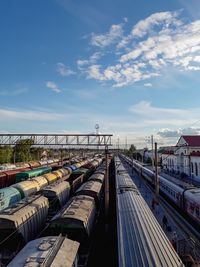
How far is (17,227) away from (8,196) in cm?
939

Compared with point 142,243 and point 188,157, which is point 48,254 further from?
point 188,157

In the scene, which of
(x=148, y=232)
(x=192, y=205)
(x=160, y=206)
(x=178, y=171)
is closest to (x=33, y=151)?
(x=178, y=171)

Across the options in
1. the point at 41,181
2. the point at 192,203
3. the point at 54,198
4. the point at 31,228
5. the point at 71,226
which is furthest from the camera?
the point at 41,181

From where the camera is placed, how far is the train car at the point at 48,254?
937cm

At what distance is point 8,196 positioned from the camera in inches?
931

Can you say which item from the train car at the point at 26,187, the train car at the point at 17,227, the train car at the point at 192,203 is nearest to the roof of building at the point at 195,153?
the train car at the point at 192,203

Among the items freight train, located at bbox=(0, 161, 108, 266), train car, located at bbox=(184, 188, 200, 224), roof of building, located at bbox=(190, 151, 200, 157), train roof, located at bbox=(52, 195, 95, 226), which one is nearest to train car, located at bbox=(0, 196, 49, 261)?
freight train, located at bbox=(0, 161, 108, 266)

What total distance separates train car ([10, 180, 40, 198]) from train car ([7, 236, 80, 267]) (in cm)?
1604

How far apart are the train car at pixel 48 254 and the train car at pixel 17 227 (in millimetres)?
3693

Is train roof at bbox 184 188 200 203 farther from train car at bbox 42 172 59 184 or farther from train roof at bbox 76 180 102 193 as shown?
train car at bbox 42 172 59 184

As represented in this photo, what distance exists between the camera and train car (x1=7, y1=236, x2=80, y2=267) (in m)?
9.37

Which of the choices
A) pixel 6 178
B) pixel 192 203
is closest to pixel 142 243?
pixel 192 203

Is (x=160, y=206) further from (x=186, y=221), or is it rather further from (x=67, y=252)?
(x=67, y=252)

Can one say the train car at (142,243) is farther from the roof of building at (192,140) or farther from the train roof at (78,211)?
the roof of building at (192,140)
